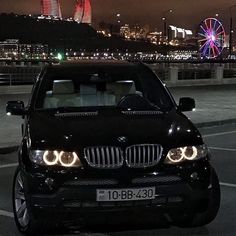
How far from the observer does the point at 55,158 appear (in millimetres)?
5305

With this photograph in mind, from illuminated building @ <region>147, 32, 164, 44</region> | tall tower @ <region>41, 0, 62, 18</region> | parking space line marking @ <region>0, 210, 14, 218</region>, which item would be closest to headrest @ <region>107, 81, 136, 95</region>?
parking space line marking @ <region>0, 210, 14, 218</region>

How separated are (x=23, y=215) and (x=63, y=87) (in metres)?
1.77

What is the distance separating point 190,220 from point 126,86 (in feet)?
6.54

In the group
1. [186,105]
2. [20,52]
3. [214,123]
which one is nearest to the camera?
[186,105]

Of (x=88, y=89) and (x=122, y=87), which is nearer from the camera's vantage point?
(x=88, y=89)

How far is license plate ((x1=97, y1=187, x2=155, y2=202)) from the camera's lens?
5.16 metres

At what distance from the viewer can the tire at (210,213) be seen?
18.5 feet

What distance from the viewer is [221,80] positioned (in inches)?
1291

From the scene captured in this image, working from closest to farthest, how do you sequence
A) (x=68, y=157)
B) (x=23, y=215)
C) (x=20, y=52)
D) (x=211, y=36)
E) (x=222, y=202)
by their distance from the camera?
(x=68, y=157) → (x=23, y=215) → (x=222, y=202) → (x=211, y=36) → (x=20, y=52)

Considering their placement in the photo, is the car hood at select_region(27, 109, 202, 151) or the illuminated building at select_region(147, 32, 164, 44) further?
the illuminated building at select_region(147, 32, 164, 44)

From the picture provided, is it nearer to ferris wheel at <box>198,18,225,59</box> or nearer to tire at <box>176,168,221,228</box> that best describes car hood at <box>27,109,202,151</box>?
tire at <box>176,168,221,228</box>

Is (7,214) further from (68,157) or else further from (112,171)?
(112,171)

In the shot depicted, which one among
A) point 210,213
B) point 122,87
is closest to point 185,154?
point 210,213

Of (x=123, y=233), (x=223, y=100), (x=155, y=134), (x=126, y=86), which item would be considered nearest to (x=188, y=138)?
(x=155, y=134)
